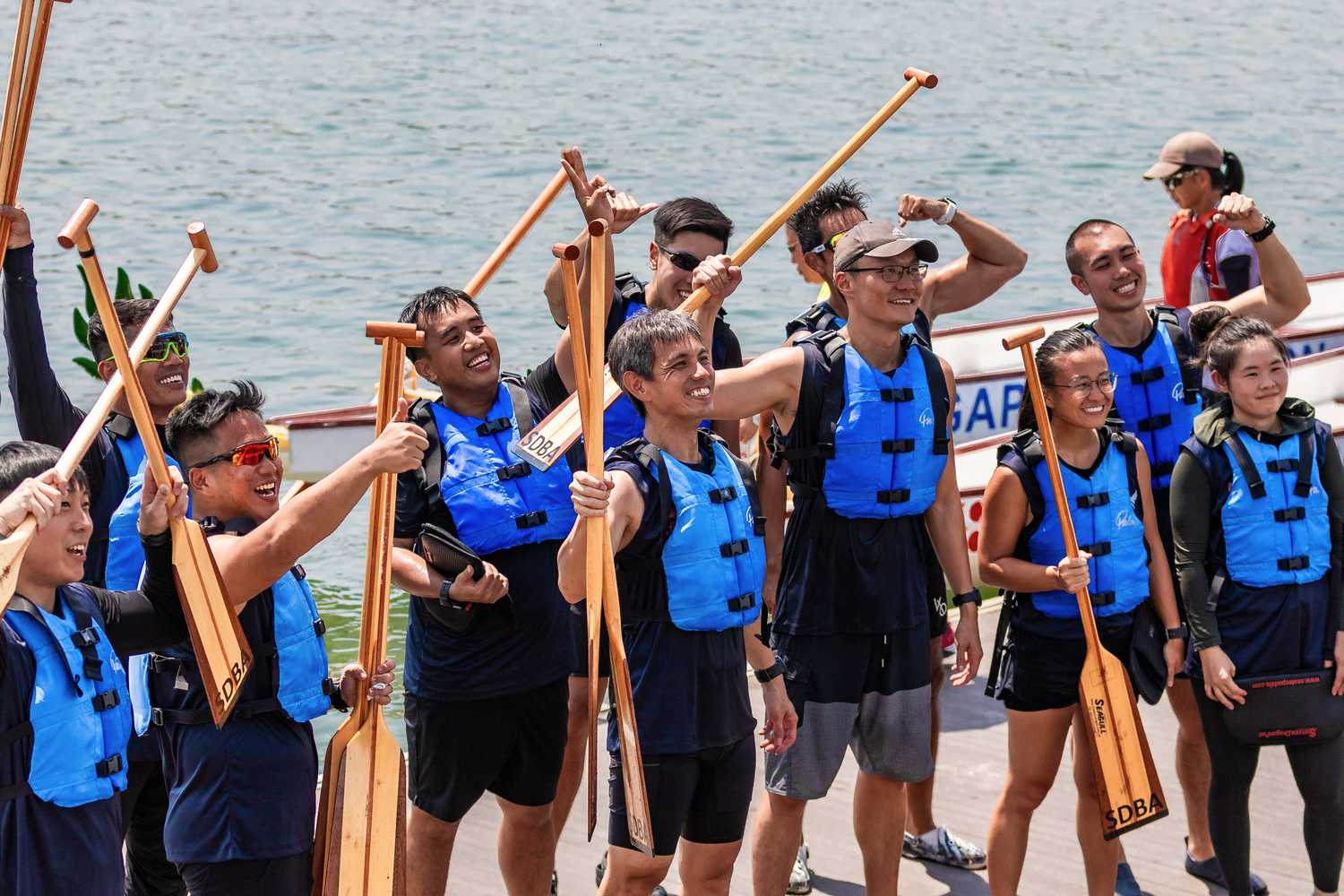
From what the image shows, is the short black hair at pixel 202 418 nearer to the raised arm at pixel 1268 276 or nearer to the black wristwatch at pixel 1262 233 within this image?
the raised arm at pixel 1268 276

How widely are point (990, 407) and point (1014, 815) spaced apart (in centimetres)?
561

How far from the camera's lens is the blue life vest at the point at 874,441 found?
4660 mm

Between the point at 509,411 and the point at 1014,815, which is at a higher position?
the point at 509,411

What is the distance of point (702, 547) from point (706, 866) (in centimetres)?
81

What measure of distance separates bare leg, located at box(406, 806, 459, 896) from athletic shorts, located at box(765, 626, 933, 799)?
87 cm

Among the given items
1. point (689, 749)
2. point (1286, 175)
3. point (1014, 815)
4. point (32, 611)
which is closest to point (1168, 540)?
point (1014, 815)

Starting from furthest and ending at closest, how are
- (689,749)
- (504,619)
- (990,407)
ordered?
(990,407)
(504,619)
(689,749)

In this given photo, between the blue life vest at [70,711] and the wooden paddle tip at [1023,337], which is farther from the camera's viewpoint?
the wooden paddle tip at [1023,337]

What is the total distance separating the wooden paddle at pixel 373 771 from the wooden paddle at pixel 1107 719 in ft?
5.62

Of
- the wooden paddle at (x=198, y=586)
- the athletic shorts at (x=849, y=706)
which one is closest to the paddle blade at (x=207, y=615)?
the wooden paddle at (x=198, y=586)

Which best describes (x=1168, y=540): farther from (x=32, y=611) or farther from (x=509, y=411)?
(x=32, y=611)

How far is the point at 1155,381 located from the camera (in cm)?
530

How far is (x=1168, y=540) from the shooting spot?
5.26 metres

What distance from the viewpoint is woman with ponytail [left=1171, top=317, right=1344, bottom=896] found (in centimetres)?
482
